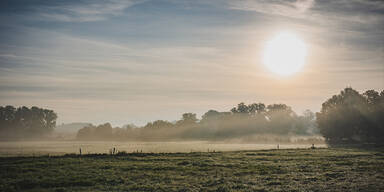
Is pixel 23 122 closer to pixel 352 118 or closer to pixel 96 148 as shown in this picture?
pixel 96 148

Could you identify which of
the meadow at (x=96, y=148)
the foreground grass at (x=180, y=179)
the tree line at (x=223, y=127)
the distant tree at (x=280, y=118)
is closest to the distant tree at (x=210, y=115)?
the tree line at (x=223, y=127)

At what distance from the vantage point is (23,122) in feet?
480

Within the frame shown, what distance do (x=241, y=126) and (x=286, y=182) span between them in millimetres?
126127

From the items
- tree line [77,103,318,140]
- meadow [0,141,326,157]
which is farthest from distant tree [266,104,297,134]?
meadow [0,141,326,157]

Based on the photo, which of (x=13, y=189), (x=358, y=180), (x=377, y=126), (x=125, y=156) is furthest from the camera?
(x=377, y=126)

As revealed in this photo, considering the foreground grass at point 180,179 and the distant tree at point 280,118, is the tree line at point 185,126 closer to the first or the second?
the distant tree at point 280,118

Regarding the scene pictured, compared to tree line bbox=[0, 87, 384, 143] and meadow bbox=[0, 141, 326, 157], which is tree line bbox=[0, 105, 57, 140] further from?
meadow bbox=[0, 141, 326, 157]

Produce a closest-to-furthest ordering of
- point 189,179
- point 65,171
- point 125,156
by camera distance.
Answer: point 189,179, point 65,171, point 125,156

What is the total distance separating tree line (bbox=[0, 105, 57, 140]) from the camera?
143m

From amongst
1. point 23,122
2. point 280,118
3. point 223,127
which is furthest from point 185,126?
point 23,122

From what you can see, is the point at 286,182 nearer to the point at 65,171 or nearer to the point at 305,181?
the point at 305,181

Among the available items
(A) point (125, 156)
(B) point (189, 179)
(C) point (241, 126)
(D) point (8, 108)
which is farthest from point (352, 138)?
(D) point (8, 108)

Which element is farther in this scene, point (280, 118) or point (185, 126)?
point (185, 126)

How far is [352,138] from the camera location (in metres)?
102
